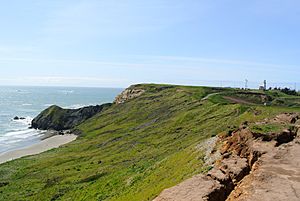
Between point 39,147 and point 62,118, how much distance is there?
Result: 43223mm

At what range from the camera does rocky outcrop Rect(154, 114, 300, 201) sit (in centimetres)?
1886

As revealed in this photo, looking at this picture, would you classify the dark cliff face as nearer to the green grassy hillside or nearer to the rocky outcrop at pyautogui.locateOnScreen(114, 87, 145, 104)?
the rocky outcrop at pyautogui.locateOnScreen(114, 87, 145, 104)

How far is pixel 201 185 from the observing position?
20203 millimetres

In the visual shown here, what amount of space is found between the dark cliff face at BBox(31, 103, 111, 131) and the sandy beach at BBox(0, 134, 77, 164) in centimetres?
2141

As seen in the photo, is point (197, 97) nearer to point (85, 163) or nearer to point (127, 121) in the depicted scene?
point (127, 121)

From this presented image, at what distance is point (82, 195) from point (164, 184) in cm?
1545

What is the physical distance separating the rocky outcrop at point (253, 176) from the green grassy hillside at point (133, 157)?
4666mm

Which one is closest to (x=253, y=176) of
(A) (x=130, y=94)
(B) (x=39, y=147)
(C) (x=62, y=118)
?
(B) (x=39, y=147)

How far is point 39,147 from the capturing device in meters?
100

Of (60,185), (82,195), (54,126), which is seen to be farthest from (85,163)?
(54,126)

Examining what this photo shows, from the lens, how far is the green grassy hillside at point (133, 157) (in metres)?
38.8

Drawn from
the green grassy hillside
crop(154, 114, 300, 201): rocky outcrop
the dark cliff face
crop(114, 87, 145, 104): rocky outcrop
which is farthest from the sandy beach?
crop(154, 114, 300, 201): rocky outcrop

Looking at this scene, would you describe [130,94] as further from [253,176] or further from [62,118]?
[253,176]

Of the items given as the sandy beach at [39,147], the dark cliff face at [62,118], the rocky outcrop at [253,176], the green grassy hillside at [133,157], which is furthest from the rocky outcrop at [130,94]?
the rocky outcrop at [253,176]
